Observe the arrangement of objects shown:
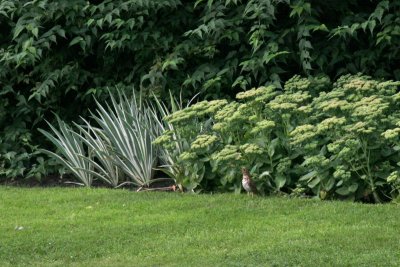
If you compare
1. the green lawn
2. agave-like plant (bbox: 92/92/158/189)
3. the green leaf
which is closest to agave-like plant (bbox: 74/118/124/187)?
agave-like plant (bbox: 92/92/158/189)

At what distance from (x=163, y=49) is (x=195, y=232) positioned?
3.80 m

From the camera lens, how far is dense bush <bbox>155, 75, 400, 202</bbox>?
7594 mm

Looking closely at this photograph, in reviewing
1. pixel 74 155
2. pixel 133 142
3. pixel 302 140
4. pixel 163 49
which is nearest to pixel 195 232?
pixel 302 140

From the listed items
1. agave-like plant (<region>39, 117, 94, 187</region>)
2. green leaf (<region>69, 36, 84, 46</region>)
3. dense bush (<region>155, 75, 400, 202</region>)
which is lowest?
agave-like plant (<region>39, 117, 94, 187</region>)

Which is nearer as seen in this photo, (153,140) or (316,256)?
(316,256)

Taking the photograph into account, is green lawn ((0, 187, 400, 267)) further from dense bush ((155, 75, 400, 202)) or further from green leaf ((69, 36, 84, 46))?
green leaf ((69, 36, 84, 46))

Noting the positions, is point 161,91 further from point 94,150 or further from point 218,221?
point 218,221

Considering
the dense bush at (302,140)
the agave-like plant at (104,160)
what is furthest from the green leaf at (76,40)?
the dense bush at (302,140)

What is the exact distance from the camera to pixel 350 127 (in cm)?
761

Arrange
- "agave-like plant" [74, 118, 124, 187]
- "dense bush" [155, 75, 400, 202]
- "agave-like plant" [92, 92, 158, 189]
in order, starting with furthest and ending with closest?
"agave-like plant" [74, 118, 124, 187], "agave-like plant" [92, 92, 158, 189], "dense bush" [155, 75, 400, 202]

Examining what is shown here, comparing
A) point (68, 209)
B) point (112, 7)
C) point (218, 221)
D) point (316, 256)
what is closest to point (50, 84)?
point (112, 7)

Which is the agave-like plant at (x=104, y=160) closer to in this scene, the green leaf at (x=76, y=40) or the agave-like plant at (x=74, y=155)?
the agave-like plant at (x=74, y=155)

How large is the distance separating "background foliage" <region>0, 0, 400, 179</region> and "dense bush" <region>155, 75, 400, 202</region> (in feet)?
2.29

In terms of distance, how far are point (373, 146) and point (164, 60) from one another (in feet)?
10.7
